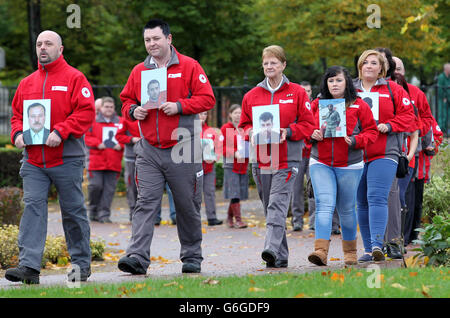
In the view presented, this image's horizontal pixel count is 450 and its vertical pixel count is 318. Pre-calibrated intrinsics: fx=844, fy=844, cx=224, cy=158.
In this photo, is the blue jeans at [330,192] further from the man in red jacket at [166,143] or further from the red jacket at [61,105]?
the red jacket at [61,105]

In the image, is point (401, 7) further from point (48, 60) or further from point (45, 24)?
point (48, 60)

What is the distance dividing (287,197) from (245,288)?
89.8 inches

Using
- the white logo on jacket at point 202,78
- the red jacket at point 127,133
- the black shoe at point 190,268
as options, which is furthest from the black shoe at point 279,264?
the red jacket at point 127,133

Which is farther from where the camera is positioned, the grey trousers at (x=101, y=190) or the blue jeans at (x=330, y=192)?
the grey trousers at (x=101, y=190)

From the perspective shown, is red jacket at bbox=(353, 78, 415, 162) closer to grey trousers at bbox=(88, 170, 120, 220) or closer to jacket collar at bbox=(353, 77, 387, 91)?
jacket collar at bbox=(353, 77, 387, 91)

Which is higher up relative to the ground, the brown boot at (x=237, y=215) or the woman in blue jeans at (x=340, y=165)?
the woman in blue jeans at (x=340, y=165)

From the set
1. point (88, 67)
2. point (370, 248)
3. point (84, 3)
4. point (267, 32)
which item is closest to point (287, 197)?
point (370, 248)

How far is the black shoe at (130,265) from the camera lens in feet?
25.9

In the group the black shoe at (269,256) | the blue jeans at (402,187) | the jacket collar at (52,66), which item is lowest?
the black shoe at (269,256)

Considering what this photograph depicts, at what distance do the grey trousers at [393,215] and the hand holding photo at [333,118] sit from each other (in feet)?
4.70

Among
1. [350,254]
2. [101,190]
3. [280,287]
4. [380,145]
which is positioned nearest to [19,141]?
[280,287]

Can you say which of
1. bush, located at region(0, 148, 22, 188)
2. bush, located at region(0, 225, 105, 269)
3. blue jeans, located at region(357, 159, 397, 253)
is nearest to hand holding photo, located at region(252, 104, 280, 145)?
blue jeans, located at region(357, 159, 397, 253)

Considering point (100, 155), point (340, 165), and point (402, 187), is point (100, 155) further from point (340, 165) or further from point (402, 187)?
point (340, 165)

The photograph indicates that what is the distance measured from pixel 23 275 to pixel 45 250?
3.05 meters
